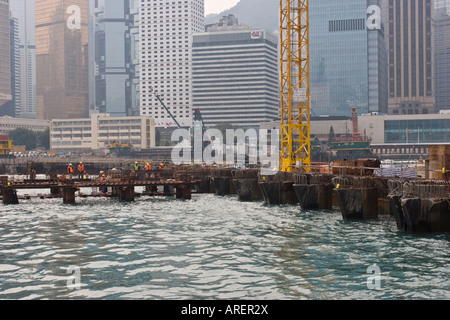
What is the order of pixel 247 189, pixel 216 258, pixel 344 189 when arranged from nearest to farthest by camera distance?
1. pixel 216 258
2. pixel 344 189
3. pixel 247 189

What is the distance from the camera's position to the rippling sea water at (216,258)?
22156 mm

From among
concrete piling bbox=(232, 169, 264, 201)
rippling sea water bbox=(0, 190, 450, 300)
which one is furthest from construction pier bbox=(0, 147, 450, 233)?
rippling sea water bbox=(0, 190, 450, 300)

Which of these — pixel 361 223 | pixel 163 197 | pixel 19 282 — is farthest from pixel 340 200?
pixel 163 197

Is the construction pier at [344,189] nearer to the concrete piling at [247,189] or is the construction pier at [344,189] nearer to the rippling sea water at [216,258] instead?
the concrete piling at [247,189]

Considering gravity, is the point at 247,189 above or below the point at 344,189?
below

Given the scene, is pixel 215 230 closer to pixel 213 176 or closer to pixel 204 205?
pixel 204 205

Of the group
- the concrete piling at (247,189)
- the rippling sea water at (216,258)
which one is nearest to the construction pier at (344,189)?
the concrete piling at (247,189)

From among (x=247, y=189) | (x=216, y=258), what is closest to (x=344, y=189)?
(x=216, y=258)

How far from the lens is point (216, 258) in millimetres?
28672

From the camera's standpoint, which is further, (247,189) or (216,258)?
(247,189)

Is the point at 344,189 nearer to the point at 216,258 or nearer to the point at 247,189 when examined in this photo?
the point at 216,258

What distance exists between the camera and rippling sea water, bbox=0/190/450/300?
22156 millimetres

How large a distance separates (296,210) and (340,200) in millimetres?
9415
